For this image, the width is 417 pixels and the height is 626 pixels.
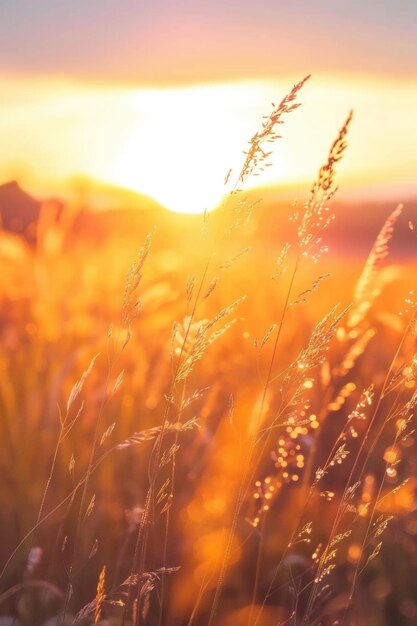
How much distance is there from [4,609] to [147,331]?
1466mm

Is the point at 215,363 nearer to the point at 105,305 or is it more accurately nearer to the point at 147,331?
the point at 147,331

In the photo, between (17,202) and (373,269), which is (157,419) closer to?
(373,269)

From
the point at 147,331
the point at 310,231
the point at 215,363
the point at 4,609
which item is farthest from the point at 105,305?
the point at 310,231

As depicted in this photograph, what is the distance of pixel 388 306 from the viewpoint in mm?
4465

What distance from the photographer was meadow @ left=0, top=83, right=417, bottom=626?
1.56 meters

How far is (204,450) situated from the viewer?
254cm

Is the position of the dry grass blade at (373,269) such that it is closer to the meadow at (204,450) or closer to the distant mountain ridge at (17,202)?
the meadow at (204,450)

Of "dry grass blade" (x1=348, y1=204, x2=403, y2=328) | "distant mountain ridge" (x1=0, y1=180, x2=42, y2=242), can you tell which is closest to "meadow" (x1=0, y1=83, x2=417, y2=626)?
"dry grass blade" (x1=348, y1=204, x2=403, y2=328)

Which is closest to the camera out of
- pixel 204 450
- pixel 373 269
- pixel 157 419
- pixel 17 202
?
pixel 373 269

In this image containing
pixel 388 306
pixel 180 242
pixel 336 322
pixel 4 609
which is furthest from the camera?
pixel 180 242

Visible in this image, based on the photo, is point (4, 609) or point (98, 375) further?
point (98, 375)

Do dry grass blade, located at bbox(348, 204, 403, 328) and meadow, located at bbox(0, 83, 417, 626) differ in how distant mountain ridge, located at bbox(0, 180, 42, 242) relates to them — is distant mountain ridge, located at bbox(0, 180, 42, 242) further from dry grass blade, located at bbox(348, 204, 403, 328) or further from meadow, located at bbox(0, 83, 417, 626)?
dry grass blade, located at bbox(348, 204, 403, 328)

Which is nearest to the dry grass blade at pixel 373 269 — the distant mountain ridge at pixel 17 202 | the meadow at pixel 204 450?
the meadow at pixel 204 450

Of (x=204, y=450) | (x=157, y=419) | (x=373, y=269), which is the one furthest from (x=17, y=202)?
(x=373, y=269)
